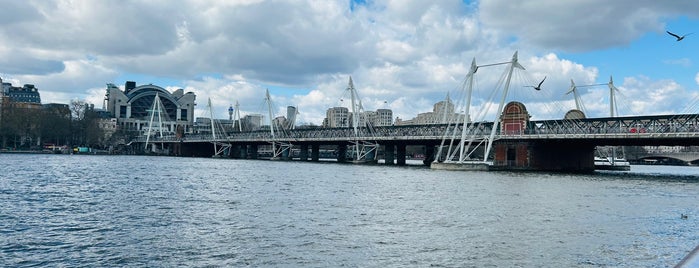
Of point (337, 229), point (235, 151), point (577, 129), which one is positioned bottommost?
point (337, 229)

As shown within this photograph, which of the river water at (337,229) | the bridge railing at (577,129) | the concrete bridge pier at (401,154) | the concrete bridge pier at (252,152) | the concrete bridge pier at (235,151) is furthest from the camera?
the concrete bridge pier at (235,151)

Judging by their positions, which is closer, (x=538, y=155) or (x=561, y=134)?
(x=561, y=134)

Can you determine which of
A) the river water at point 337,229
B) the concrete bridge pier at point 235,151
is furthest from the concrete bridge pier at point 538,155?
the concrete bridge pier at point 235,151

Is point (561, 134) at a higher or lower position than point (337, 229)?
higher

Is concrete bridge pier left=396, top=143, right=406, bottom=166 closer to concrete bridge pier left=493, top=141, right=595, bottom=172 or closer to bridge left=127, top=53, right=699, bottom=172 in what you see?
bridge left=127, top=53, right=699, bottom=172

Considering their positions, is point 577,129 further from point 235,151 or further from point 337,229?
point 235,151

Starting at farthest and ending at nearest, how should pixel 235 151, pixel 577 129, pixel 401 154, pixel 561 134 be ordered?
pixel 235 151 < pixel 401 154 < pixel 577 129 < pixel 561 134

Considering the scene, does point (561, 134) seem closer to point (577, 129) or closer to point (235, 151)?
point (577, 129)

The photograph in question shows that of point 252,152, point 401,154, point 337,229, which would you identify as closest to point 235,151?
point 252,152

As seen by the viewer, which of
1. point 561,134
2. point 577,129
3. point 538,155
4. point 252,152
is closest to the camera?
point 561,134

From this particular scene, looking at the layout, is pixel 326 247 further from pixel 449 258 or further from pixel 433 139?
pixel 433 139

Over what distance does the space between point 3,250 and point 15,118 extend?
584 feet

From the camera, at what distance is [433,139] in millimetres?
110500

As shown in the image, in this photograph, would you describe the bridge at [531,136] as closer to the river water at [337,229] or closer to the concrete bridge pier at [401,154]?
the concrete bridge pier at [401,154]
